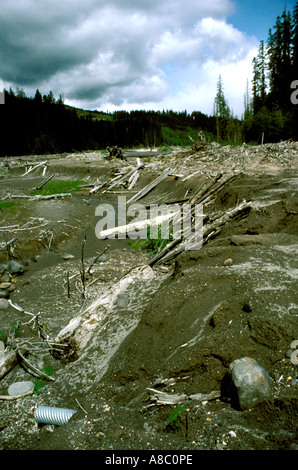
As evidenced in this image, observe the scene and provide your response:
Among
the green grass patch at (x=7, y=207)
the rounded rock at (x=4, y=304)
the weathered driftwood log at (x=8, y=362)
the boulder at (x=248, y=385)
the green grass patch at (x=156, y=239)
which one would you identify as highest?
the green grass patch at (x=7, y=207)

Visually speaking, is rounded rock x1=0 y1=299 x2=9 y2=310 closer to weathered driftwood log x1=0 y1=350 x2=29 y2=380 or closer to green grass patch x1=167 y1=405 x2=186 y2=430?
weathered driftwood log x1=0 y1=350 x2=29 y2=380

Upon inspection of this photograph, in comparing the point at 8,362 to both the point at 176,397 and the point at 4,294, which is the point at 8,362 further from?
the point at 176,397

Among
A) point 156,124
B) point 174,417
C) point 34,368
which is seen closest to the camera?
point 174,417

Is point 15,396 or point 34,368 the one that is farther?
point 34,368

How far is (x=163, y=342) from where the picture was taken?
155 inches

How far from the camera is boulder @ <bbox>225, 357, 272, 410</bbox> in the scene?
2766 millimetres

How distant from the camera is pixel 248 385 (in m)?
2.79

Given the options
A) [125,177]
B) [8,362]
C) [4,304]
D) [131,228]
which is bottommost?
[8,362]

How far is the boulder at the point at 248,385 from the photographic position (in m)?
2.77

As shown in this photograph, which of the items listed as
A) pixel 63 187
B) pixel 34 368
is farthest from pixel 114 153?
pixel 34 368

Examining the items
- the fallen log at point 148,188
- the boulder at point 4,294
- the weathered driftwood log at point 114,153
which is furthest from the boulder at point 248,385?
the weathered driftwood log at point 114,153

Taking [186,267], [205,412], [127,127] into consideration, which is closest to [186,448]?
[205,412]

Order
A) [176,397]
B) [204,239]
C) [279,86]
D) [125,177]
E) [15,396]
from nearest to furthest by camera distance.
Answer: [176,397], [15,396], [204,239], [125,177], [279,86]

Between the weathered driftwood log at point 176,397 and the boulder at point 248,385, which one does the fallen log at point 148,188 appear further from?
the boulder at point 248,385
